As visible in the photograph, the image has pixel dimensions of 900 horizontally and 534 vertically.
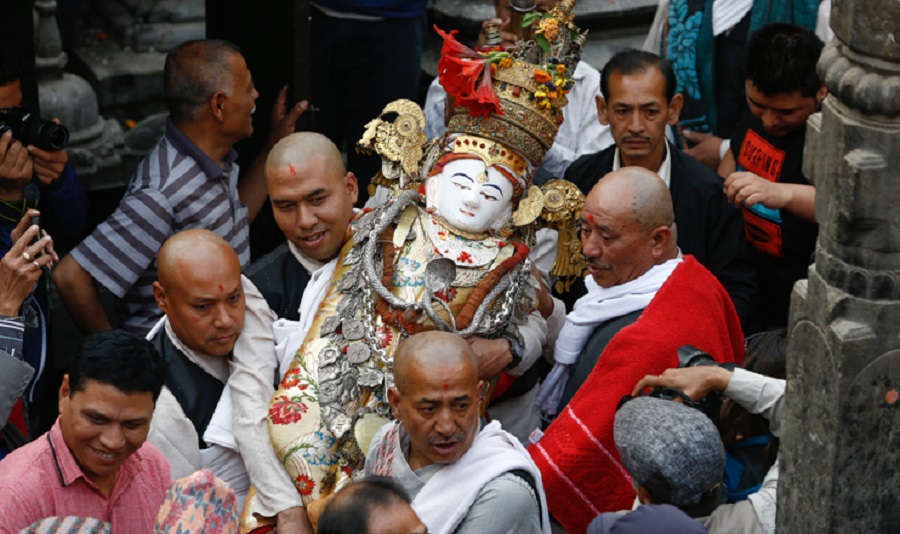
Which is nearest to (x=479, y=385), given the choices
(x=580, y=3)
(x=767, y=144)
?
(x=767, y=144)

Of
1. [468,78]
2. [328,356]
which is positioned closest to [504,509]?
[328,356]

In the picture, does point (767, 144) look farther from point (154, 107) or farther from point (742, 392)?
point (154, 107)

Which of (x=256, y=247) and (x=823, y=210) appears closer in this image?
(x=823, y=210)

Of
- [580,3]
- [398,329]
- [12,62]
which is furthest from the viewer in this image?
[580,3]

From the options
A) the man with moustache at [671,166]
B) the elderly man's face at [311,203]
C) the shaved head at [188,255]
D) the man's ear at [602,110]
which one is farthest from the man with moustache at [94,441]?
the man's ear at [602,110]

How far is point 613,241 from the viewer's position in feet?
16.3

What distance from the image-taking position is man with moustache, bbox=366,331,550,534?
409 cm

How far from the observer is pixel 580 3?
29.5ft

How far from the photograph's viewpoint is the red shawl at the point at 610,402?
186 inches

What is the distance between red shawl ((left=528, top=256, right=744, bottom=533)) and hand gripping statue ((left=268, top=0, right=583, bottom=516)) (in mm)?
428

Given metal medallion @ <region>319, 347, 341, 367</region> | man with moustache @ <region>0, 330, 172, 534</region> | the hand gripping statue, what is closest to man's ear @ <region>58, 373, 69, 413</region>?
man with moustache @ <region>0, 330, 172, 534</region>

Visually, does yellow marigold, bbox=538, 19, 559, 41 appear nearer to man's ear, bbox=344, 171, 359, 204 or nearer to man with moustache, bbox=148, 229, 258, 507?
man's ear, bbox=344, 171, 359, 204

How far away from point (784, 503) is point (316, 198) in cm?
212

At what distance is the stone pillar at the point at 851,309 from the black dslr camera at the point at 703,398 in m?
0.44
